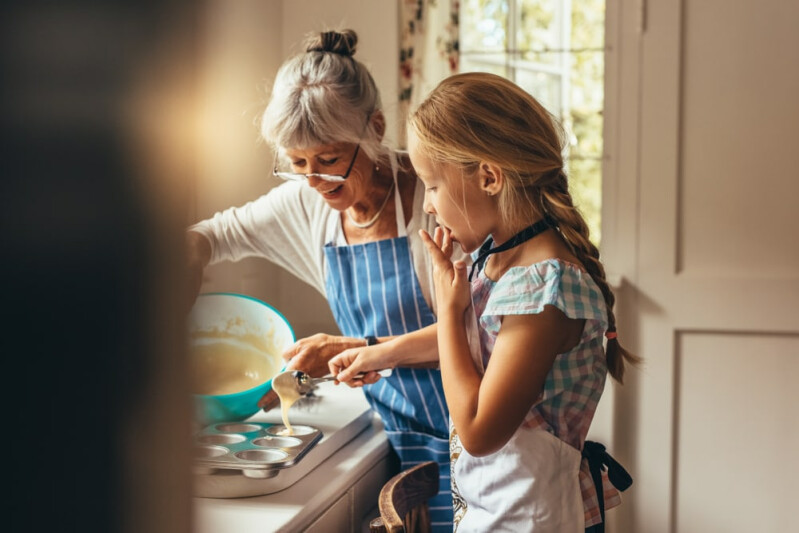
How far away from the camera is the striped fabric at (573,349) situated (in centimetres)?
103

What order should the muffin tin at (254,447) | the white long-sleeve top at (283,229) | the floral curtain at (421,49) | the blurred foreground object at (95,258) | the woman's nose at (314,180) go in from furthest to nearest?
1. the floral curtain at (421,49)
2. the white long-sleeve top at (283,229)
3. the woman's nose at (314,180)
4. the muffin tin at (254,447)
5. the blurred foreground object at (95,258)

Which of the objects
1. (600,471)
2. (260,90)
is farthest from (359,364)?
(260,90)

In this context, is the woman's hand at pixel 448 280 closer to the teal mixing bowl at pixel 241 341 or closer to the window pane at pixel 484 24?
the teal mixing bowl at pixel 241 341

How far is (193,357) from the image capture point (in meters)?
0.15

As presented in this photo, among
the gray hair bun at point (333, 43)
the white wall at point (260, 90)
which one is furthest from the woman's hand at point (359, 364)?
the white wall at point (260, 90)

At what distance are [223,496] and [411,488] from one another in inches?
11.4

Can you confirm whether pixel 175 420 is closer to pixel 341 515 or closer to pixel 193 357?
pixel 193 357

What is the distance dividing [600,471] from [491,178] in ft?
1.45

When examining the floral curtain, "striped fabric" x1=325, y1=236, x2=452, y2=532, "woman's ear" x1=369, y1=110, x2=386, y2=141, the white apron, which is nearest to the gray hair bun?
"woman's ear" x1=369, y1=110, x2=386, y2=141

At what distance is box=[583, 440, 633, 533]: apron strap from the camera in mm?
1146

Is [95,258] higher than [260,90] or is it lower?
lower

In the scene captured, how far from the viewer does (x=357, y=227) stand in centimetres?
162

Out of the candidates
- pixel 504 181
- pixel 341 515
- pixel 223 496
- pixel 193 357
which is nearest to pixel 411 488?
pixel 341 515

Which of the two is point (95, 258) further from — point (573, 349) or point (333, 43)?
point (333, 43)
